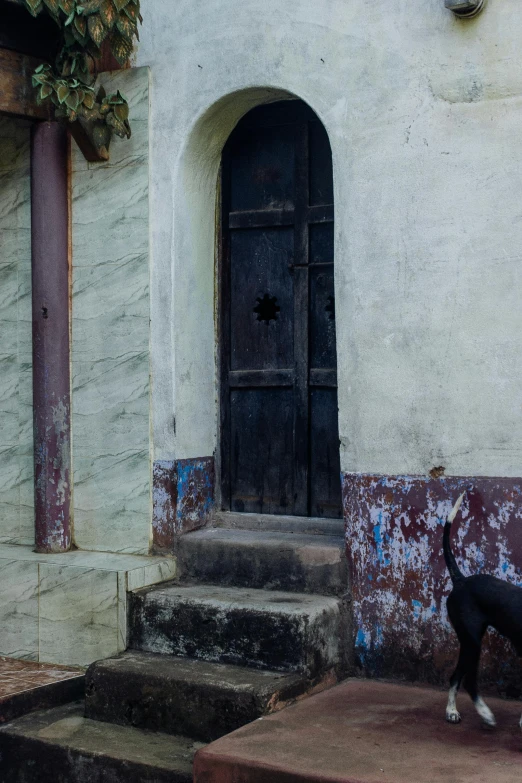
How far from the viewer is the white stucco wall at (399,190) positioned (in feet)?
15.4

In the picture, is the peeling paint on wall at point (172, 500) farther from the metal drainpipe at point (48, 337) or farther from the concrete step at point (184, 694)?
the concrete step at point (184, 694)

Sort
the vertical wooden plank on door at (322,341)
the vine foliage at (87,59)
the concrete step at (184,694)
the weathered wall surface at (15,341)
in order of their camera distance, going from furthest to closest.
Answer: the weathered wall surface at (15,341) → the vertical wooden plank on door at (322,341) → the vine foliage at (87,59) → the concrete step at (184,694)

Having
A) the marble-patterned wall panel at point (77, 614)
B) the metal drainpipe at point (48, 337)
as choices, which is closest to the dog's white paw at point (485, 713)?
the marble-patterned wall panel at point (77, 614)

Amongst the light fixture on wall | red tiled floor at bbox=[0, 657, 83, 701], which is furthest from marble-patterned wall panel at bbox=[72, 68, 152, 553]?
the light fixture on wall

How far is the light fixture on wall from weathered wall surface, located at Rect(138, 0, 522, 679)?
58 millimetres

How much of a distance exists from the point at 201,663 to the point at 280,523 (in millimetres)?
1047

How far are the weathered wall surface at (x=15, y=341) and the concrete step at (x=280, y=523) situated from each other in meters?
1.19

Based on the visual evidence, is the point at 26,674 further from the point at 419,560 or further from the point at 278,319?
the point at 278,319

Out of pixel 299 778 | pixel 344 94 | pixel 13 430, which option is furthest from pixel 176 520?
pixel 344 94

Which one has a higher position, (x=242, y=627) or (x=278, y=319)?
(x=278, y=319)

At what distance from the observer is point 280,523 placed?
567cm

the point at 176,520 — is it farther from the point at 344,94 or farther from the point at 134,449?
the point at 344,94

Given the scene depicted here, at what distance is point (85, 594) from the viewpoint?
17.6 ft

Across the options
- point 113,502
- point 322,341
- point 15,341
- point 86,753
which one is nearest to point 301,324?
point 322,341
